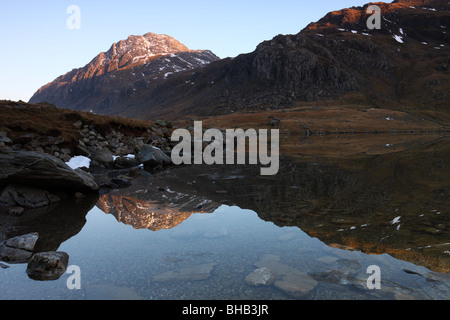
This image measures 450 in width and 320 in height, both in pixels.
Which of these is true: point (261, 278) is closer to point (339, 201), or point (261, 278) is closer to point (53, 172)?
point (339, 201)

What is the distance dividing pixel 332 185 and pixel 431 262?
39.6 feet

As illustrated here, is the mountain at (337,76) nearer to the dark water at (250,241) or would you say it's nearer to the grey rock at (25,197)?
the dark water at (250,241)

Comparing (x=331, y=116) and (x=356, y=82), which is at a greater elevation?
(x=356, y=82)

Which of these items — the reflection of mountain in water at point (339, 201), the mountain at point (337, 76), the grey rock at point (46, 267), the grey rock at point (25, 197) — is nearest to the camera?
the grey rock at point (46, 267)

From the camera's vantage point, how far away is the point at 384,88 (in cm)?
15762

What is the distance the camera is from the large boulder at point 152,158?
3400 cm

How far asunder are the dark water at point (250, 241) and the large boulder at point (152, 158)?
13.6 metres

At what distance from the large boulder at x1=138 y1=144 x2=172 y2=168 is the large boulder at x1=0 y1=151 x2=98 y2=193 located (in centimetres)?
1582

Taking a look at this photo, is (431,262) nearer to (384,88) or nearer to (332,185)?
(332,185)

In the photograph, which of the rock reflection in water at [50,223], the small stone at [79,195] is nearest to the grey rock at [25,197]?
the rock reflection in water at [50,223]

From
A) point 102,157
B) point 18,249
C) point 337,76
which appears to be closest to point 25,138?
point 102,157

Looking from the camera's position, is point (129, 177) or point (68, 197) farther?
point (129, 177)
